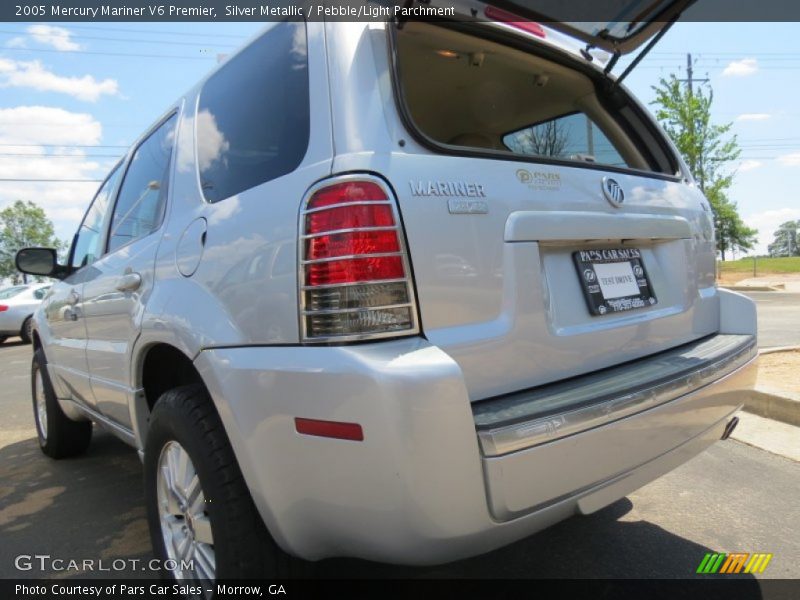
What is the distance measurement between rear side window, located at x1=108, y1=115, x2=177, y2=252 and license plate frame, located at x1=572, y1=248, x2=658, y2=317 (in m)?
1.68

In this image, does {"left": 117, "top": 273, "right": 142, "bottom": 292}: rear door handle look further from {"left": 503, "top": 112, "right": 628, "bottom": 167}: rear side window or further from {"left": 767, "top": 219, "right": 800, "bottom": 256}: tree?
{"left": 767, "top": 219, "right": 800, "bottom": 256}: tree

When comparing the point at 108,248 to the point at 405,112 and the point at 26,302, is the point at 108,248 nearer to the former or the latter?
the point at 405,112

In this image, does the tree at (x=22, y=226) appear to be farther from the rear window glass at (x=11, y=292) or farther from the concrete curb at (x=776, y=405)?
the concrete curb at (x=776, y=405)

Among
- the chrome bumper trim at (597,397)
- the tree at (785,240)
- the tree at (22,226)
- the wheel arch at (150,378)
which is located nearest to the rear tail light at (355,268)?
the chrome bumper trim at (597,397)

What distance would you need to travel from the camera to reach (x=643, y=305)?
2.14 meters

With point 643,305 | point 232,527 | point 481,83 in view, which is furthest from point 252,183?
point 643,305

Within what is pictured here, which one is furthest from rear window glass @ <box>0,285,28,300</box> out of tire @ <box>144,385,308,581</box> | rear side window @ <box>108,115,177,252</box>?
tire @ <box>144,385,308,581</box>

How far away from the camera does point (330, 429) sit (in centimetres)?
148

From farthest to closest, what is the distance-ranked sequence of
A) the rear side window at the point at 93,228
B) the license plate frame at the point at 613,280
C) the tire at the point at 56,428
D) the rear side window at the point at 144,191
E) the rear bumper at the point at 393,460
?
the tire at the point at 56,428
the rear side window at the point at 93,228
the rear side window at the point at 144,191
the license plate frame at the point at 613,280
the rear bumper at the point at 393,460

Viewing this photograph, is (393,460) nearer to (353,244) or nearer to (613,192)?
(353,244)

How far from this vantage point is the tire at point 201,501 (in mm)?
1732

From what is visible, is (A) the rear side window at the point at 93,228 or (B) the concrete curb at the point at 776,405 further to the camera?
(B) the concrete curb at the point at 776,405

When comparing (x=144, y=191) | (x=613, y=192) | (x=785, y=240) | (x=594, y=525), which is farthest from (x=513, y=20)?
(x=785, y=240)

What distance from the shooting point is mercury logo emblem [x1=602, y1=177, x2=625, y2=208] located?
6.75 feet
